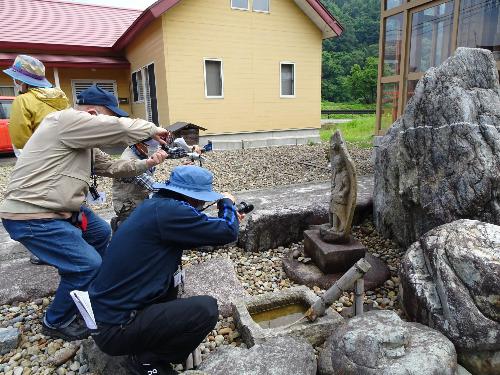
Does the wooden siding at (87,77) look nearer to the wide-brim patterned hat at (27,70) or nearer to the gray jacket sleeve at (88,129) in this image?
the wide-brim patterned hat at (27,70)

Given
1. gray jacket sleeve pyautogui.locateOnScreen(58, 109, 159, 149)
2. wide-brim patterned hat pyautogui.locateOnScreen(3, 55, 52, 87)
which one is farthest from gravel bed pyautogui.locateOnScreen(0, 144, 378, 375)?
wide-brim patterned hat pyautogui.locateOnScreen(3, 55, 52, 87)

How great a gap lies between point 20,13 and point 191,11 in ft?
24.8

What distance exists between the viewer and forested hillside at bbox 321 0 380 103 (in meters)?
38.1

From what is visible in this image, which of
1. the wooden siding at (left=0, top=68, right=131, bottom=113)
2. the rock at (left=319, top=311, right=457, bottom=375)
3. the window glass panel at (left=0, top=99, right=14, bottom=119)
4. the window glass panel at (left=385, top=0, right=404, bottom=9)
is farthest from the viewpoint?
the wooden siding at (left=0, top=68, right=131, bottom=113)

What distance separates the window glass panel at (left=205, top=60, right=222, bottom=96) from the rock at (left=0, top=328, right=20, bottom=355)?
9.67 metres

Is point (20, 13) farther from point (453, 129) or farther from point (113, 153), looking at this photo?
point (453, 129)

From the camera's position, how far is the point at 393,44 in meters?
8.38

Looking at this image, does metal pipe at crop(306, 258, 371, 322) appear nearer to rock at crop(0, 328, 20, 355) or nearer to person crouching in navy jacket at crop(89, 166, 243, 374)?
person crouching in navy jacket at crop(89, 166, 243, 374)

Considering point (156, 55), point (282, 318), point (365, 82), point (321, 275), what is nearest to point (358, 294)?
point (282, 318)

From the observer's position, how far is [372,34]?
49188 mm

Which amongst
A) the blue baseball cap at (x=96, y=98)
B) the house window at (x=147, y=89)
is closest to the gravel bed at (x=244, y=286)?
the blue baseball cap at (x=96, y=98)

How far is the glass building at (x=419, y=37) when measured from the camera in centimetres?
649

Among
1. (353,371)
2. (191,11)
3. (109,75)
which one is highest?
(191,11)

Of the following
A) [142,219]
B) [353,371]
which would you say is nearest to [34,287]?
[142,219]
